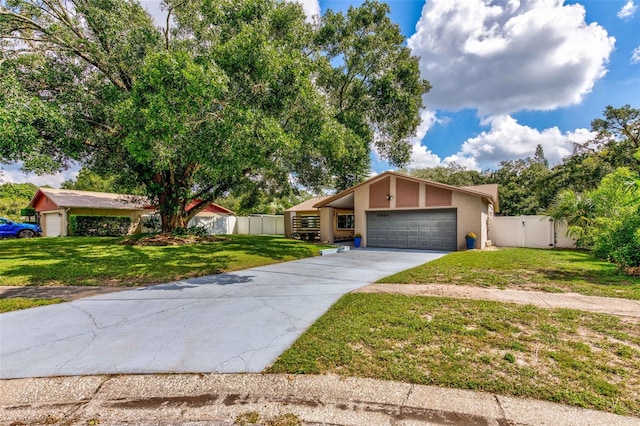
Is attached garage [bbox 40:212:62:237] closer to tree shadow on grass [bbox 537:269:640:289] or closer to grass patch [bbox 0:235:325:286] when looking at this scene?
grass patch [bbox 0:235:325:286]

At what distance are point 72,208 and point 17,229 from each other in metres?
3.94

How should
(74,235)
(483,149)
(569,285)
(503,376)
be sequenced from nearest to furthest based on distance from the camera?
1. (503,376)
2. (569,285)
3. (74,235)
4. (483,149)

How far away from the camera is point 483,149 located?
32844 mm

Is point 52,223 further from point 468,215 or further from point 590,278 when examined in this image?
point 590,278

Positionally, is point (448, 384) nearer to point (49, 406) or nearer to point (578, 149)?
point (49, 406)

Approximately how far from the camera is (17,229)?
66.8 ft

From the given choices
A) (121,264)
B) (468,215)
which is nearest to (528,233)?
(468,215)

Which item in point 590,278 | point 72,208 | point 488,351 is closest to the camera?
point 488,351

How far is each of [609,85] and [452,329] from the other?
15.3m

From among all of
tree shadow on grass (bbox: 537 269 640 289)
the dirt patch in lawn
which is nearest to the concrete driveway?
tree shadow on grass (bbox: 537 269 640 289)

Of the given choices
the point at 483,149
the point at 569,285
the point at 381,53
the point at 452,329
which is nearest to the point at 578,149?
the point at 483,149

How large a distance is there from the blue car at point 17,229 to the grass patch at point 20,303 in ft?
67.4

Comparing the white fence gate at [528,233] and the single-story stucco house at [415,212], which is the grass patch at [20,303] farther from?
the white fence gate at [528,233]

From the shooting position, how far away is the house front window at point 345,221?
827 inches
